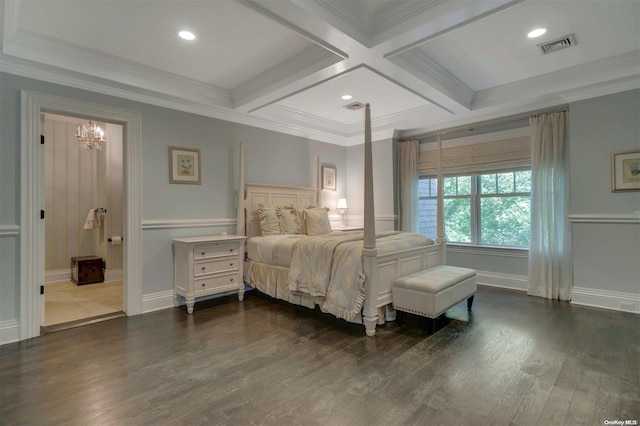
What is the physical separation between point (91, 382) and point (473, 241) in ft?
16.7

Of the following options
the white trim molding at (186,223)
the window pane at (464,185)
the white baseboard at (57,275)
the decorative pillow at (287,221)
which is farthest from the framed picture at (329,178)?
the white baseboard at (57,275)

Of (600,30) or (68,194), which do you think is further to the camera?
(68,194)

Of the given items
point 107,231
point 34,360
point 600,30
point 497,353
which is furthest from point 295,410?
point 107,231

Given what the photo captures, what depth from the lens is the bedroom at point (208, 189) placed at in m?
2.86

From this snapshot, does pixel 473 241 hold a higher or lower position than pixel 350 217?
lower

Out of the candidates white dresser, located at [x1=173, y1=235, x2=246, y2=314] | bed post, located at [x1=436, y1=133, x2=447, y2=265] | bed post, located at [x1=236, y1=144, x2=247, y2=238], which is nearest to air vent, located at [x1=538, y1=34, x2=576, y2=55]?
bed post, located at [x1=436, y1=133, x2=447, y2=265]

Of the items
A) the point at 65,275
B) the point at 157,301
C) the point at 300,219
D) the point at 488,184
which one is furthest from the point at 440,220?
the point at 65,275

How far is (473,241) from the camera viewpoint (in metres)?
5.07

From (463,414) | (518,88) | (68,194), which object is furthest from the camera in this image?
(68,194)

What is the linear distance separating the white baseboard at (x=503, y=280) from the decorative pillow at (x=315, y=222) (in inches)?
102

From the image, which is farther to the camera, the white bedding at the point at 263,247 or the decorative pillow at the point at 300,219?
the decorative pillow at the point at 300,219

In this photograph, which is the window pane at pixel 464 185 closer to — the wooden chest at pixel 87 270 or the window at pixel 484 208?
the window at pixel 484 208

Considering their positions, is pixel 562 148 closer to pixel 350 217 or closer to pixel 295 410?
pixel 350 217

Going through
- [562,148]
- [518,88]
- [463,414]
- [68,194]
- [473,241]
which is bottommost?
[463,414]
